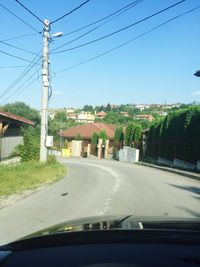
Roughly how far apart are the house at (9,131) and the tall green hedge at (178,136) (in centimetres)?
1119

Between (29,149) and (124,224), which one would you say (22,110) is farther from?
(124,224)

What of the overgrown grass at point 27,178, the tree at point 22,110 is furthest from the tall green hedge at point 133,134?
the overgrown grass at point 27,178

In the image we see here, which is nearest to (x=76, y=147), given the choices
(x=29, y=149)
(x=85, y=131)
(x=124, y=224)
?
(x=85, y=131)

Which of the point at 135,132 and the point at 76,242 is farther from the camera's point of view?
the point at 135,132

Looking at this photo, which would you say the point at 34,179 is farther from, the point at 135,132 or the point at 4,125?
the point at 135,132

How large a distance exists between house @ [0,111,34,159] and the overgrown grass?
6.39 metres

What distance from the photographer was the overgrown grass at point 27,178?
18625mm

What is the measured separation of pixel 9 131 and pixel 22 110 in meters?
53.6

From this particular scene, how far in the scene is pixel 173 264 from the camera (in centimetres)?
279

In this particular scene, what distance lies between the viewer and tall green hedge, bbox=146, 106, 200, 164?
3838 cm

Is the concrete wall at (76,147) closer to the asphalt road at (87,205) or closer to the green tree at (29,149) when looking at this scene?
the green tree at (29,149)

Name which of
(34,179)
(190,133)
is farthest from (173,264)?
(190,133)

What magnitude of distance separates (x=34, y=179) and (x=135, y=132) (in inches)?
1670

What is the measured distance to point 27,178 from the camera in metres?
22.2
